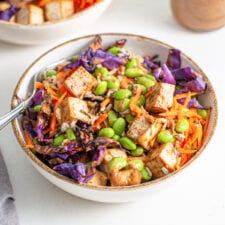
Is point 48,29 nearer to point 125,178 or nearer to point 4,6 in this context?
point 4,6

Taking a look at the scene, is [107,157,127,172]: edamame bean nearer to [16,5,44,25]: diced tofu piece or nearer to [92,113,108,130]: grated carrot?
[92,113,108,130]: grated carrot

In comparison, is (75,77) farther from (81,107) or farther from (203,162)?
(203,162)

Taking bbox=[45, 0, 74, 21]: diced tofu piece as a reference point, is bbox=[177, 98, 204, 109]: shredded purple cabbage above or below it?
below

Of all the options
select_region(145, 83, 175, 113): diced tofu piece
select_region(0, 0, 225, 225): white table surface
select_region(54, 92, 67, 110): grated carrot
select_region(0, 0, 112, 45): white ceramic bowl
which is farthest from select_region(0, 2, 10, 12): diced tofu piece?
select_region(145, 83, 175, 113): diced tofu piece

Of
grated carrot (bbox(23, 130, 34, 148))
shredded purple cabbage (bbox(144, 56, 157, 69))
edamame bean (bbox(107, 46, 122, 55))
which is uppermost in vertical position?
edamame bean (bbox(107, 46, 122, 55))

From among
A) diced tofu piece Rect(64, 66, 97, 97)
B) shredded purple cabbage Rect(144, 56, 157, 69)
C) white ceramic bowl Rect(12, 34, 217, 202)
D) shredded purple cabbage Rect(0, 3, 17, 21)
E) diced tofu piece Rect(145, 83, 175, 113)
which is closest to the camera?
white ceramic bowl Rect(12, 34, 217, 202)

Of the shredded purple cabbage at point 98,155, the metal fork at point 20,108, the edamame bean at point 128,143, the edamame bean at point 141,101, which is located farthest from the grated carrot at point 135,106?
the metal fork at point 20,108

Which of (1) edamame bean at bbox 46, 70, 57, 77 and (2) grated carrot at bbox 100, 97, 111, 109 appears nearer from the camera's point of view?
(2) grated carrot at bbox 100, 97, 111, 109

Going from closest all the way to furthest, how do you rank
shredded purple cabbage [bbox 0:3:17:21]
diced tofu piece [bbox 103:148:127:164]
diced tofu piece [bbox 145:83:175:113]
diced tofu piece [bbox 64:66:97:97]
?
1. diced tofu piece [bbox 103:148:127:164]
2. diced tofu piece [bbox 145:83:175:113]
3. diced tofu piece [bbox 64:66:97:97]
4. shredded purple cabbage [bbox 0:3:17:21]

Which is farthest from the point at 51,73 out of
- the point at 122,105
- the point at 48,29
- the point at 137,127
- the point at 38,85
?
the point at 137,127
